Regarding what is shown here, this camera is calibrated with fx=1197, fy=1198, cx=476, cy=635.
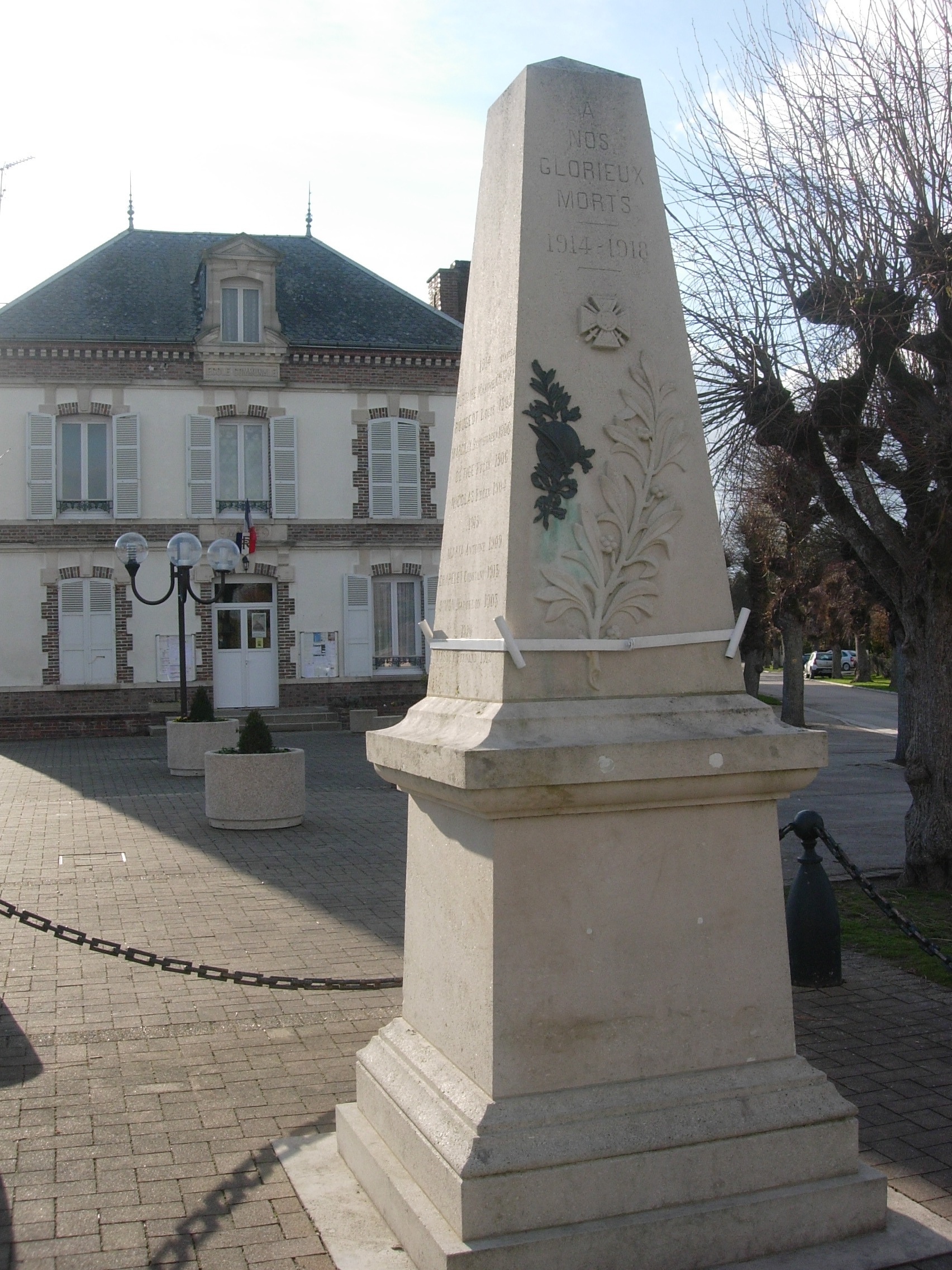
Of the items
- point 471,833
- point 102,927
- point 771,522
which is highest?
point 771,522

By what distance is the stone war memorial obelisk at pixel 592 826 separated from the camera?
3.18 metres

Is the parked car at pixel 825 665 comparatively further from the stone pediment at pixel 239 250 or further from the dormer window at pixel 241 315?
the stone pediment at pixel 239 250

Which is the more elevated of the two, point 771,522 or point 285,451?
point 285,451

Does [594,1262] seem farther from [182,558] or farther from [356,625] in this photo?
[356,625]

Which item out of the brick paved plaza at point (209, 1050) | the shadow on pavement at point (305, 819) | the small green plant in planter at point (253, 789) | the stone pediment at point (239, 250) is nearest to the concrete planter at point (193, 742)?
the shadow on pavement at point (305, 819)

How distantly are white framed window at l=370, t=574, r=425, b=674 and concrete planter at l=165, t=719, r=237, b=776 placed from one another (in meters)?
10.3

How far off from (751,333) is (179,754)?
1132 centimetres

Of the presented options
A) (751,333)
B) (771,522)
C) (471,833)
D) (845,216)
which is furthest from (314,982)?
(771,522)

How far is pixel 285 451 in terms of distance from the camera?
26875 millimetres

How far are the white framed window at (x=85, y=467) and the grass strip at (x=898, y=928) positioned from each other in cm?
2070

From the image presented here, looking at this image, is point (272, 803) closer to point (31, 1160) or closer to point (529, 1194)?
point (31, 1160)

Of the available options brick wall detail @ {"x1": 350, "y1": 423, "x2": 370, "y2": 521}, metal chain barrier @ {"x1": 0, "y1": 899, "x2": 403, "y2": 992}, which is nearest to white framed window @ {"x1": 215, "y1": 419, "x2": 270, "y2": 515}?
brick wall detail @ {"x1": 350, "y1": 423, "x2": 370, "y2": 521}

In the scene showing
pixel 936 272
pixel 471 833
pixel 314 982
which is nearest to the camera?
pixel 471 833

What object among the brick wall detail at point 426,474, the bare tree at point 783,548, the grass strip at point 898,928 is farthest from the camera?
the brick wall detail at point 426,474
